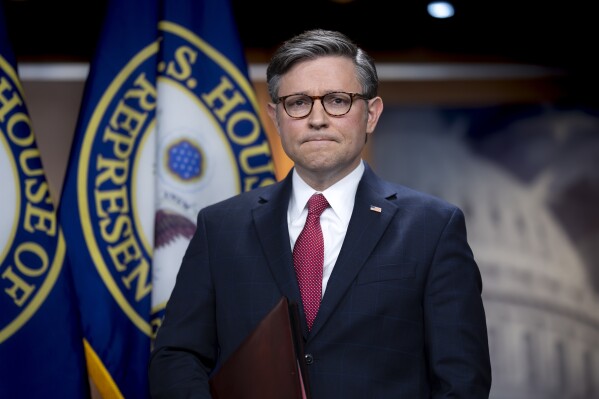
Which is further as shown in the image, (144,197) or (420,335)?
(144,197)

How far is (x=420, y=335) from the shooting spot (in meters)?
1.72

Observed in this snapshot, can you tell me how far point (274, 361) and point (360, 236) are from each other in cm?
38

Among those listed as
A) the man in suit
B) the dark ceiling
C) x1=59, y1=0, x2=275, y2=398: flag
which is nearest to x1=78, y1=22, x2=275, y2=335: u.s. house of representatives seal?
x1=59, y1=0, x2=275, y2=398: flag

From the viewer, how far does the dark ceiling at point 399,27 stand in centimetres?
321

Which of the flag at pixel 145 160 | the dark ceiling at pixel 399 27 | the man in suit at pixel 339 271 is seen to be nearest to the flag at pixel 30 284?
the flag at pixel 145 160

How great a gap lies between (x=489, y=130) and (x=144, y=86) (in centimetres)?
158

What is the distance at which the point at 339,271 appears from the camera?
1.72 m

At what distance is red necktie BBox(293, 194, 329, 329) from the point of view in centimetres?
175

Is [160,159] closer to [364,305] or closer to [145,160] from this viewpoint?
[145,160]

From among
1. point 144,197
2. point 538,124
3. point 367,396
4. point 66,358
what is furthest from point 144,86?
point 538,124

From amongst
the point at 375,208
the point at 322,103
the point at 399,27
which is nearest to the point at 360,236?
the point at 375,208

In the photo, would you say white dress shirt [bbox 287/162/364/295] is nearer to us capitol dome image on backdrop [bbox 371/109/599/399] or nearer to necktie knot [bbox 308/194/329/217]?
necktie knot [bbox 308/194/329/217]

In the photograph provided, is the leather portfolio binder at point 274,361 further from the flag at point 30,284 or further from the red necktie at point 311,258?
the flag at point 30,284

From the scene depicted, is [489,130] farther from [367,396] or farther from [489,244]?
[367,396]
